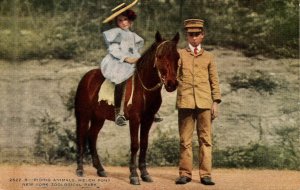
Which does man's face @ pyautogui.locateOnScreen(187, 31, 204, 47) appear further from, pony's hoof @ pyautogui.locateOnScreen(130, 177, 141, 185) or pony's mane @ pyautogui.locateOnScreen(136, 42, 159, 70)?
pony's hoof @ pyautogui.locateOnScreen(130, 177, 141, 185)

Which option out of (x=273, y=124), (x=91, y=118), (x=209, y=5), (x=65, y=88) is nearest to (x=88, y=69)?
(x=65, y=88)

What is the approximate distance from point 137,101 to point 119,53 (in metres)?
0.58

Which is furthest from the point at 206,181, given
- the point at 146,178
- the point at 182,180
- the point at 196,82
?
the point at 196,82

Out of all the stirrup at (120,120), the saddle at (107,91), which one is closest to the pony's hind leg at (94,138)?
the saddle at (107,91)

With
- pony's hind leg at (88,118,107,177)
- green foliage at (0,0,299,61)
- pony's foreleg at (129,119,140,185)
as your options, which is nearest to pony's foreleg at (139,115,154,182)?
pony's foreleg at (129,119,140,185)

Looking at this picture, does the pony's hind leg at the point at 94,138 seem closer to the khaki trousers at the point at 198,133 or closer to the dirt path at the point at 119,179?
the dirt path at the point at 119,179

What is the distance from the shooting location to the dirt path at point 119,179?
8609 mm

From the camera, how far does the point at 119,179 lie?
28.7ft

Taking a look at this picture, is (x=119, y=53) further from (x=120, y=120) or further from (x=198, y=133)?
(x=198, y=133)

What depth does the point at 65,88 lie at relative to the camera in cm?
986

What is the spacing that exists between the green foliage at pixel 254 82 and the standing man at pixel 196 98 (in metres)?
1.45

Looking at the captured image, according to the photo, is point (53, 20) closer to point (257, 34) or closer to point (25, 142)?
point (25, 142)

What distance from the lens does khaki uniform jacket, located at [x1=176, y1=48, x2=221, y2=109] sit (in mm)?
8531

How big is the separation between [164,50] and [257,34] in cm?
232
